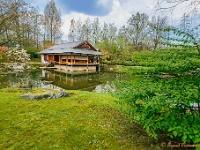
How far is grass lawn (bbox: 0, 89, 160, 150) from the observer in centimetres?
253

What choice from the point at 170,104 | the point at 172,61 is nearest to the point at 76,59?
the point at 172,61

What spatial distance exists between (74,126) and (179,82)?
2.23 m

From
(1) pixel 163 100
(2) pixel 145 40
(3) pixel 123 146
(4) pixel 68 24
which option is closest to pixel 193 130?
(1) pixel 163 100

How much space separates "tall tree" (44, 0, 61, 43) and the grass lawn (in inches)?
1164

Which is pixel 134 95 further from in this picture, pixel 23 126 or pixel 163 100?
pixel 23 126

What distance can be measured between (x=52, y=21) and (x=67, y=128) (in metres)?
31.7

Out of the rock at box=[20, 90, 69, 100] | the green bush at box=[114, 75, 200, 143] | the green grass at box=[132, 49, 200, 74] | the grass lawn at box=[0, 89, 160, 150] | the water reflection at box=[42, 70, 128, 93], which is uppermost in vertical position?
the green grass at box=[132, 49, 200, 74]

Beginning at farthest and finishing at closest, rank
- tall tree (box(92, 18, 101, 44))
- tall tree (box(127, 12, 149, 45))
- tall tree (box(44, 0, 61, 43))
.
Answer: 1. tall tree (box(92, 18, 101, 44))
2. tall tree (box(44, 0, 61, 43))
3. tall tree (box(127, 12, 149, 45))

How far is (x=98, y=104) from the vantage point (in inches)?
181

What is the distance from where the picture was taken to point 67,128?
9.98 feet

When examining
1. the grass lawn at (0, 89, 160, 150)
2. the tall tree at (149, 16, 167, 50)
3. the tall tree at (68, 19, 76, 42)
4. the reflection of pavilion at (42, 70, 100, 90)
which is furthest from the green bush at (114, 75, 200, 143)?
the tall tree at (68, 19, 76, 42)

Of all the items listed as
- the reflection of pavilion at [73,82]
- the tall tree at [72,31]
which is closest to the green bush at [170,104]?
the reflection of pavilion at [73,82]

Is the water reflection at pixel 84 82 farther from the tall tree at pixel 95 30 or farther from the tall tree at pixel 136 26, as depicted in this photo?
the tall tree at pixel 95 30

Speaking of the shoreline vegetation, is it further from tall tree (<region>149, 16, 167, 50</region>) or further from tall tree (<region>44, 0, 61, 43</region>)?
tall tree (<region>44, 0, 61, 43</region>)
